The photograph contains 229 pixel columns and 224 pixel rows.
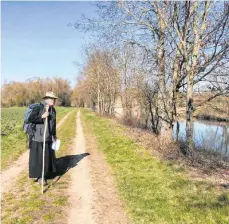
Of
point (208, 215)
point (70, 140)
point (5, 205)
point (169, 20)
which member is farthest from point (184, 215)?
point (70, 140)

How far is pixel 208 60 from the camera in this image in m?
11.8

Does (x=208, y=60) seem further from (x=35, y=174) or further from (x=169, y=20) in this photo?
(x=35, y=174)

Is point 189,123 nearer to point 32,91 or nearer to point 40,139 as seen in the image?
point 40,139

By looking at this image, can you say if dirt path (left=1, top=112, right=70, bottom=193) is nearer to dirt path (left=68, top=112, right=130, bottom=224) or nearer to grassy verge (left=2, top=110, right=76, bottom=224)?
grassy verge (left=2, top=110, right=76, bottom=224)

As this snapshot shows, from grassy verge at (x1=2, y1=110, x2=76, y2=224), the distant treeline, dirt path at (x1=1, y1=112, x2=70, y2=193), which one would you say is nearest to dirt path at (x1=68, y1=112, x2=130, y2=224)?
grassy verge at (x1=2, y1=110, x2=76, y2=224)

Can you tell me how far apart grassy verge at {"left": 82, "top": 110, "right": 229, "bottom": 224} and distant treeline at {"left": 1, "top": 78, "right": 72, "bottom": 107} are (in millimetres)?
97760

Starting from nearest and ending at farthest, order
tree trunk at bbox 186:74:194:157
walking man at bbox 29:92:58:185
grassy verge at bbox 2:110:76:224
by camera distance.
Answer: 1. grassy verge at bbox 2:110:76:224
2. walking man at bbox 29:92:58:185
3. tree trunk at bbox 186:74:194:157

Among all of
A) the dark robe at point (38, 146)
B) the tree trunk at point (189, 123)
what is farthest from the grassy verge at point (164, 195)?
the dark robe at point (38, 146)

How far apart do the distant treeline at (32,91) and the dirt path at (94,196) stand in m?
97.1

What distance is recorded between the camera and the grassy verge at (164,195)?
6.42 meters

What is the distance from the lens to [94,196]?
305 inches

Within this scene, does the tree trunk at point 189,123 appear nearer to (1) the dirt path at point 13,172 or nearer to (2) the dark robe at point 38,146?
(2) the dark robe at point 38,146

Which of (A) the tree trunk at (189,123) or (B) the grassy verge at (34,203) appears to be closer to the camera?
(B) the grassy verge at (34,203)

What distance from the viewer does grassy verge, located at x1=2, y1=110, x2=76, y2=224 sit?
20.8 ft
